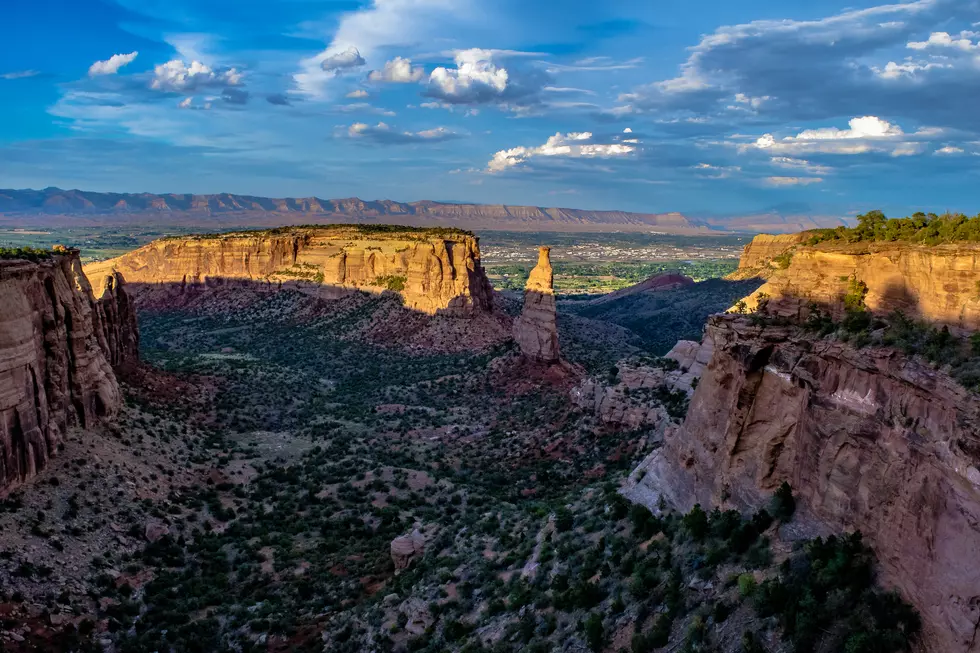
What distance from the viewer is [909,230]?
54.3 ft

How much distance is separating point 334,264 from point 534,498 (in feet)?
217

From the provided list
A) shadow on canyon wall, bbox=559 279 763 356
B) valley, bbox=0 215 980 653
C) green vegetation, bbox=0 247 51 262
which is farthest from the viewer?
shadow on canyon wall, bbox=559 279 763 356

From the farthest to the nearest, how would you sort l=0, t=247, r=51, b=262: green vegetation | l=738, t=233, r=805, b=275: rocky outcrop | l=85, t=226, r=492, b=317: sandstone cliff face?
l=738, t=233, r=805, b=275: rocky outcrop
l=85, t=226, r=492, b=317: sandstone cliff face
l=0, t=247, r=51, b=262: green vegetation

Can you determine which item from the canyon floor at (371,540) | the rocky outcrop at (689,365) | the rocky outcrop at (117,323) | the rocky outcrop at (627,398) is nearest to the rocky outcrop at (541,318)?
the canyon floor at (371,540)

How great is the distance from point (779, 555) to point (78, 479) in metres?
27.0

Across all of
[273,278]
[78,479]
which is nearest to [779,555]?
[78,479]

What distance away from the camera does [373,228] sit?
364 ft

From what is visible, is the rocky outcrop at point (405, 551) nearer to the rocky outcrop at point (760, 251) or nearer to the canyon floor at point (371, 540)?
the canyon floor at point (371, 540)

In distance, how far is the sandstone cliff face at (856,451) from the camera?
11016 mm

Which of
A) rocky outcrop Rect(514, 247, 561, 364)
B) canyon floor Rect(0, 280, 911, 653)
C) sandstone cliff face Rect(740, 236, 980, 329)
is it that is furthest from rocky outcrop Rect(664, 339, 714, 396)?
sandstone cliff face Rect(740, 236, 980, 329)

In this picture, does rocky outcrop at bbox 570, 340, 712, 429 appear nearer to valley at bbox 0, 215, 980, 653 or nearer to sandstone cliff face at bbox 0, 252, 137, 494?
valley at bbox 0, 215, 980, 653

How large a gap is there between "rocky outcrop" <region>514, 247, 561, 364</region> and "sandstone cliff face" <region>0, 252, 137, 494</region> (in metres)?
33.7

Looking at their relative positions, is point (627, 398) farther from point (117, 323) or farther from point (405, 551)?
point (117, 323)

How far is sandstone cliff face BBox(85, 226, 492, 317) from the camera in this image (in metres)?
79.5
